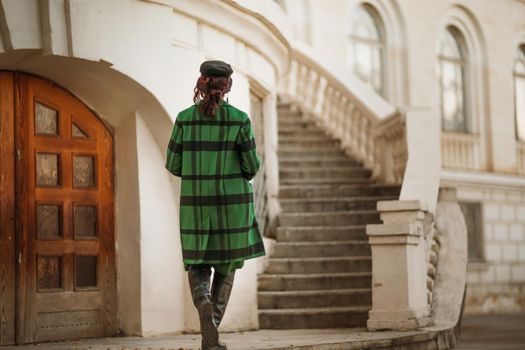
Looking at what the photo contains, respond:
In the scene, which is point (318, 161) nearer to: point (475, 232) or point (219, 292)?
point (219, 292)

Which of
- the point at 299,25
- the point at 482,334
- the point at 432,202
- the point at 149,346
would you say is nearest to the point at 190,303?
the point at 149,346

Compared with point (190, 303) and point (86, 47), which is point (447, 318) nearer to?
point (190, 303)

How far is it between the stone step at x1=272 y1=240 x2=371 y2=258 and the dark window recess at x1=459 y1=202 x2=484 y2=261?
10.6 m

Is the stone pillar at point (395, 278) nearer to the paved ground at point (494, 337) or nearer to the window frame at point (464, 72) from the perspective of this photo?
the paved ground at point (494, 337)

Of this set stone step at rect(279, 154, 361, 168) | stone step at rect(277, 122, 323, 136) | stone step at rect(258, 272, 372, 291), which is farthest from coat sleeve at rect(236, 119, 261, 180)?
stone step at rect(277, 122, 323, 136)

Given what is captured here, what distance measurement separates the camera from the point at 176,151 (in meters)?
6.80

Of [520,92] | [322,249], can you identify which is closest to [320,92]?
[322,249]

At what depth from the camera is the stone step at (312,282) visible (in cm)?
1088

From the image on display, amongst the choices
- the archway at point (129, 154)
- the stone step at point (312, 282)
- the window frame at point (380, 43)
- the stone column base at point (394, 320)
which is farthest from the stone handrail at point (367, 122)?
the window frame at point (380, 43)

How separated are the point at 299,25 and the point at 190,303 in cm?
1115

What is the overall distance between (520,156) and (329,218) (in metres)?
12.5

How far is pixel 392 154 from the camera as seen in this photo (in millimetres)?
13570

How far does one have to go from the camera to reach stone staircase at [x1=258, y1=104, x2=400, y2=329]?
34.1ft

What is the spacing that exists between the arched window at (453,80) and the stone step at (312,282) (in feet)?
39.1
